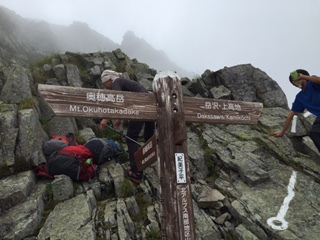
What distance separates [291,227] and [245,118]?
3.59m

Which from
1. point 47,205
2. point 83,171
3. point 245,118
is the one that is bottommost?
point 47,205

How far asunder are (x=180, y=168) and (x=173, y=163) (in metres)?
0.15

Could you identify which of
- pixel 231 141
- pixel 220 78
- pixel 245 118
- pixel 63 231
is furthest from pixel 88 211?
pixel 220 78

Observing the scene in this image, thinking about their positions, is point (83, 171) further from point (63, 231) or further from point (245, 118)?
point (245, 118)

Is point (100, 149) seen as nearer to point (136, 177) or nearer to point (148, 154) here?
point (136, 177)

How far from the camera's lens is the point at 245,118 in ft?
21.8

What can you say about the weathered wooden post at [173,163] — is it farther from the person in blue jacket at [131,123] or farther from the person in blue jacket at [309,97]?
the person in blue jacket at [309,97]

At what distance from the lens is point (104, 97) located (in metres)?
5.34

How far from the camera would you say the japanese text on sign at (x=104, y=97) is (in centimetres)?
523

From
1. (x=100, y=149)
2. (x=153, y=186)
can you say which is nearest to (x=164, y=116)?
(x=153, y=186)

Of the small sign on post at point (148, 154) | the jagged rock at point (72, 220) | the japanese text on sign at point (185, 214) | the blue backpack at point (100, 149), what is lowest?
the jagged rock at point (72, 220)

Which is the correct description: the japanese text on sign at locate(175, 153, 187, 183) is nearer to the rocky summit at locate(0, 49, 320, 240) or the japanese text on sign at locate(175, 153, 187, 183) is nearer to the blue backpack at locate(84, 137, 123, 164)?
the rocky summit at locate(0, 49, 320, 240)

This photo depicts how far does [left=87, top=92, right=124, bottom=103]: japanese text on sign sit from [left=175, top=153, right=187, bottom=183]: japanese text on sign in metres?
1.47

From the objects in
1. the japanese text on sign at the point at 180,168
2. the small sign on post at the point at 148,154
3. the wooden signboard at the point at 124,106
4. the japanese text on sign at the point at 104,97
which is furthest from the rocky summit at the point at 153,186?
the japanese text on sign at the point at 104,97
